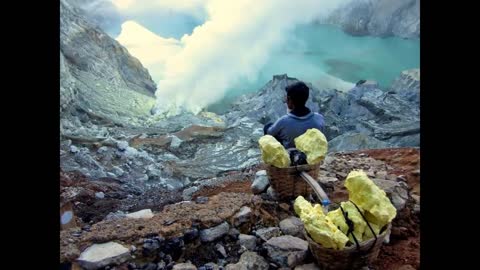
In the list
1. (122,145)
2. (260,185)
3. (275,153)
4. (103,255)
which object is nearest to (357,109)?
(122,145)

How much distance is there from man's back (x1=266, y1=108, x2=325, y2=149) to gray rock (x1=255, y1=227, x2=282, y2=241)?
0.57 m

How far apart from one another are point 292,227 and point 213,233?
350mm

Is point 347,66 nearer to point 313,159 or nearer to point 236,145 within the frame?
point 236,145

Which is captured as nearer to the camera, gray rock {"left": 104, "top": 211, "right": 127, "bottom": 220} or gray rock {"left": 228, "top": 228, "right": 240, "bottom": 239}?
gray rock {"left": 228, "top": 228, "right": 240, "bottom": 239}

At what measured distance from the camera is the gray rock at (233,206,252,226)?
7.15ft

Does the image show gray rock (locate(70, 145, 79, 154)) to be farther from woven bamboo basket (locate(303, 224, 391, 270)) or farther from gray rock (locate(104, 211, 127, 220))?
woven bamboo basket (locate(303, 224, 391, 270))

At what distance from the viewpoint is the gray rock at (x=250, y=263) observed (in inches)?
72.9

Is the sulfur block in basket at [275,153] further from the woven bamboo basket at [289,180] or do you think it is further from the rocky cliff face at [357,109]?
the rocky cliff face at [357,109]

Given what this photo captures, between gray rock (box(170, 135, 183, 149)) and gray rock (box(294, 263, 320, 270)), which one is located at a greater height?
gray rock (box(170, 135, 183, 149))

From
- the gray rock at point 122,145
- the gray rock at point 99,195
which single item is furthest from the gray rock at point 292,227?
the gray rock at point 122,145

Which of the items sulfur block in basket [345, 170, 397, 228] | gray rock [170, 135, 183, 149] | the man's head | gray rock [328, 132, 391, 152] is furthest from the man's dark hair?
gray rock [170, 135, 183, 149]

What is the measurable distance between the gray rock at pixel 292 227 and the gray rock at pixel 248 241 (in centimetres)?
14

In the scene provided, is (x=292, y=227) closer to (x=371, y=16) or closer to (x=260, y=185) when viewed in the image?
(x=260, y=185)
